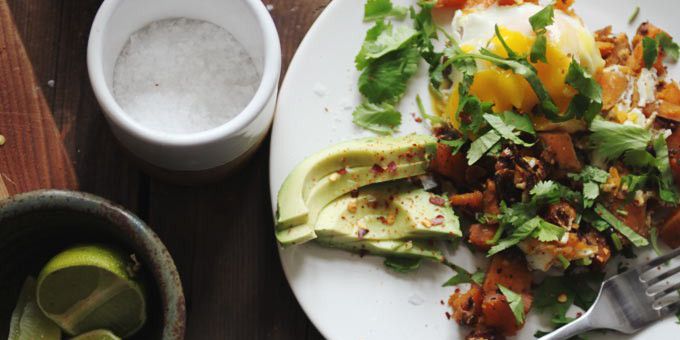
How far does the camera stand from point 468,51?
2.12m

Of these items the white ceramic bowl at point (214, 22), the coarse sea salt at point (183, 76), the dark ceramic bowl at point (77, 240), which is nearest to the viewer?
the dark ceramic bowl at point (77, 240)

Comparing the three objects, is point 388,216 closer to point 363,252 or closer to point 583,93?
point 363,252

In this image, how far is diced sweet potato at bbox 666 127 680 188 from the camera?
2148 mm

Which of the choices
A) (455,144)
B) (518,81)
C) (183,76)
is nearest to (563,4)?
(518,81)

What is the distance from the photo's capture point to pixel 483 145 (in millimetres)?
2061

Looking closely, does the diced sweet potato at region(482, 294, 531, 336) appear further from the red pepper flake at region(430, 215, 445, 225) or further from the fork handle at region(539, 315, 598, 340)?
the red pepper flake at region(430, 215, 445, 225)

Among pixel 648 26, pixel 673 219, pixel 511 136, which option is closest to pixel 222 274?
pixel 511 136

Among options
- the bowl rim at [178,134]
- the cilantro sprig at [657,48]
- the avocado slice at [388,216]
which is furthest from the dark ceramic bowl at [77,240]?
the cilantro sprig at [657,48]

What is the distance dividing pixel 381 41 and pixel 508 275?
2.24 ft

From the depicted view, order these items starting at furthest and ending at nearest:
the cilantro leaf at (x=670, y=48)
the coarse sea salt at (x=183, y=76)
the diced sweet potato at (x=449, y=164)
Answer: the cilantro leaf at (x=670, y=48) < the diced sweet potato at (x=449, y=164) < the coarse sea salt at (x=183, y=76)

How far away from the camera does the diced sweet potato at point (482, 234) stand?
2.07 m

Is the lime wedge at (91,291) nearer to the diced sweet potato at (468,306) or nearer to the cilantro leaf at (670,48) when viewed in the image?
the diced sweet potato at (468,306)

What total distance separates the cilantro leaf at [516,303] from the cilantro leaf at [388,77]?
57 cm

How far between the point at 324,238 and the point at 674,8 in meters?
1.15
